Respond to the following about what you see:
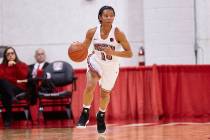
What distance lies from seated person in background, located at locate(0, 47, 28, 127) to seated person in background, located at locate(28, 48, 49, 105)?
182 mm

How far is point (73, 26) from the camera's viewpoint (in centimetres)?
1405

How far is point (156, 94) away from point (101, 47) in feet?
16.5

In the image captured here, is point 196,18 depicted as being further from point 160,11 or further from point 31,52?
point 31,52

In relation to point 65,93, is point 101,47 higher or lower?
higher

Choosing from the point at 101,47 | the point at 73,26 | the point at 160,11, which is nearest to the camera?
the point at 101,47

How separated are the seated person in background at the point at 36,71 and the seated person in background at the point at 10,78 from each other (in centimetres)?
18

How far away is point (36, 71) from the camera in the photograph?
483 inches

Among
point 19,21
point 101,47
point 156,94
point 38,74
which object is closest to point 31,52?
point 19,21

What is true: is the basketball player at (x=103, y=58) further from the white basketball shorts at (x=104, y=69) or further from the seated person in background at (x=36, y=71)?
the seated person in background at (x=36, y=71)

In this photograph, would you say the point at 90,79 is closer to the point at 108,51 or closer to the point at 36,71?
the point at 108,51

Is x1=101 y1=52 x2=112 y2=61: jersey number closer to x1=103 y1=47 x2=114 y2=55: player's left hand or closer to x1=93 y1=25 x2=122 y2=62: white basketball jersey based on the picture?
x1=93 y1=25 x2=122 y2=62: white basketball jersey

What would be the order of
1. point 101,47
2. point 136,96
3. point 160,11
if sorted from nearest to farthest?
point 101,47 < point 136,96 < point 160,11

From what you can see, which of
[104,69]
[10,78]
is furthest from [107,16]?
[10,78]

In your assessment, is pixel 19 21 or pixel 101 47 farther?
pixel 19 21
